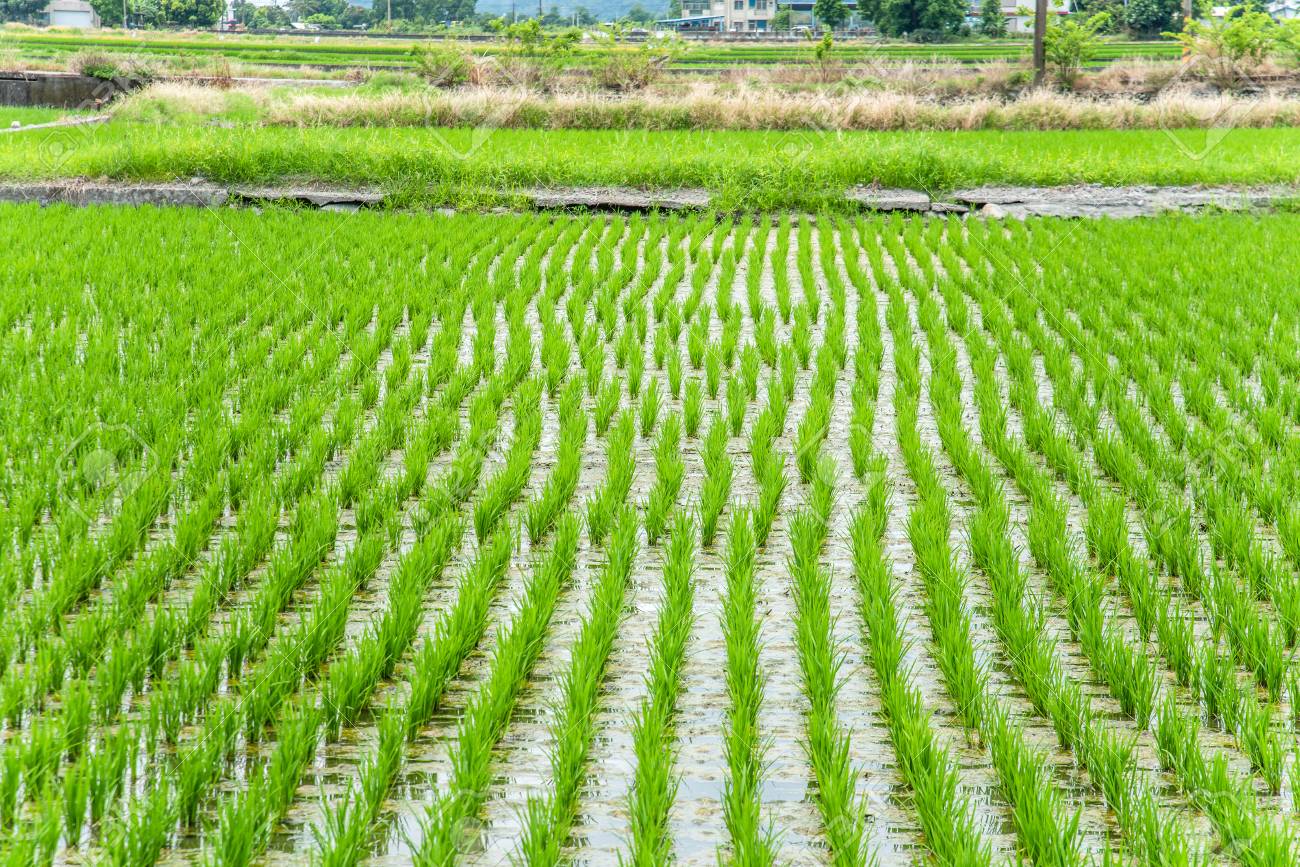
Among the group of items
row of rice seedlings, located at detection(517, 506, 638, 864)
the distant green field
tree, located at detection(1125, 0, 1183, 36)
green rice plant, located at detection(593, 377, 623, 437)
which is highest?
tree, located at detection(1125, 0, 1183, 36)

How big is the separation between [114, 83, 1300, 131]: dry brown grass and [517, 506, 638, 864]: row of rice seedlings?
43.1ft

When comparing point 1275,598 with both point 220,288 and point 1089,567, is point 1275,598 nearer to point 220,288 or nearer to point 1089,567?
point 1089,567

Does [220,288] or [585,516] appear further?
[220,288]

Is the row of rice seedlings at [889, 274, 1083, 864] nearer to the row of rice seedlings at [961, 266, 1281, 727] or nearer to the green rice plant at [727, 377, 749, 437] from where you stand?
the row of rice seedlings at [961, 266, 1281, 727]

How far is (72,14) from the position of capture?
36188 millimetres

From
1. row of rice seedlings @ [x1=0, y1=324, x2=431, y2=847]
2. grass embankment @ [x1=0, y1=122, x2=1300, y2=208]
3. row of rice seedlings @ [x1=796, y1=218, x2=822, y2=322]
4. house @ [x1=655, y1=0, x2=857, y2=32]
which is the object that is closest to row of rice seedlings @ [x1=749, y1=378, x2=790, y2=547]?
row of rice seedlings @ [x1=0, y1=324, x2=431, y2=847]

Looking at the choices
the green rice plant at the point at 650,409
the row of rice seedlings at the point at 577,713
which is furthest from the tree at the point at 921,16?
the row of rice seedlings at the point at 577,713

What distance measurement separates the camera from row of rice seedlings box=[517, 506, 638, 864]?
1959 mm

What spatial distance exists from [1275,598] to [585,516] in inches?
71.0

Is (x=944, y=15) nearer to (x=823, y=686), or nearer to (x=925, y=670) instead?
(x=925, y=670)

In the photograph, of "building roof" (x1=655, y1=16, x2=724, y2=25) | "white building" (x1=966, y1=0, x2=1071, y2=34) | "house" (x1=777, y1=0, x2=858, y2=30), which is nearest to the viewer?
"white building" (x1=966, y1=0, x2=1071, y2=34)

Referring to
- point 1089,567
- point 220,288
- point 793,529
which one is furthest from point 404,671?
point 220,288

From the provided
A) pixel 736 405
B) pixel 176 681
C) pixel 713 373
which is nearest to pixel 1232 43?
pixel 713 373

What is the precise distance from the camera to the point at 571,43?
22.0 meters
